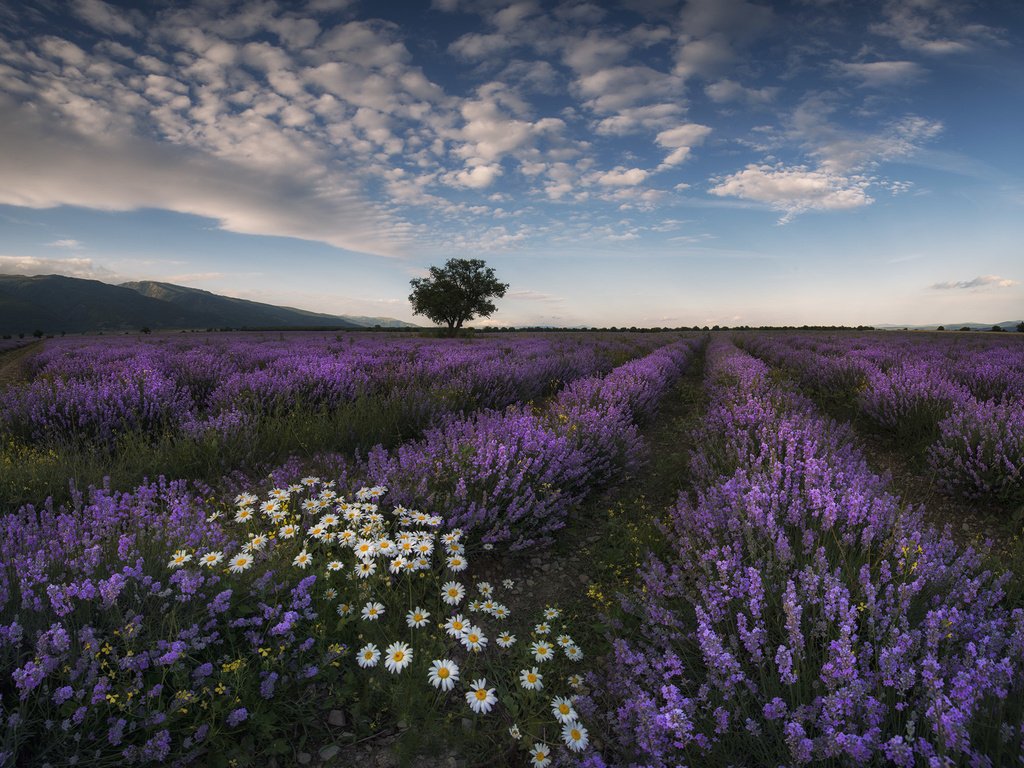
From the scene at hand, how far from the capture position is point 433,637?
2021 millimetres

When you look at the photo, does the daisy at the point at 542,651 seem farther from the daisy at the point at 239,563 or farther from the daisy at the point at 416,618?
the daisy at the point at 239,563

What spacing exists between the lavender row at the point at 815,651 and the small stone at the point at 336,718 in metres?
0.91

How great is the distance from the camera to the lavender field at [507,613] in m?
1.41

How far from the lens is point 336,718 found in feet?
5.74

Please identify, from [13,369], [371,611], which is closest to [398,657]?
[371,611]

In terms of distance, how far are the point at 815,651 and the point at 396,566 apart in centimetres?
165

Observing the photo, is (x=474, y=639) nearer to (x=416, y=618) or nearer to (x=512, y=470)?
(x=416, y=618)

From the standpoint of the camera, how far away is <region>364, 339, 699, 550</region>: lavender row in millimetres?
2861

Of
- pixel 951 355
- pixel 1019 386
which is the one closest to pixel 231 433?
pixel 1019 386

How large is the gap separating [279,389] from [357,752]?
490cm

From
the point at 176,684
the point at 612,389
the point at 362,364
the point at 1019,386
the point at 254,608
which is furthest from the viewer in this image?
the point at 362,364

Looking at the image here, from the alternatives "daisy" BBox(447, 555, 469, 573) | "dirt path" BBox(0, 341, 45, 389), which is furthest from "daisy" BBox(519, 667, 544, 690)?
"dirt path" BBox(0, 341, 45, 389)

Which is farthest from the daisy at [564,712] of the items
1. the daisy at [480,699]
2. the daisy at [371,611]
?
the daisy at [371,611]

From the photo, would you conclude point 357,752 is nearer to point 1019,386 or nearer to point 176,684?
point 176,684
